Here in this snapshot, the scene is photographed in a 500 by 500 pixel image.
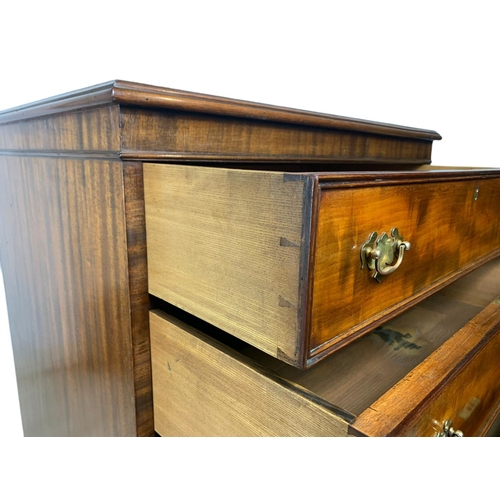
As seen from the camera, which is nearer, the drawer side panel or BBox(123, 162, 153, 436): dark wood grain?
the drawer side panel

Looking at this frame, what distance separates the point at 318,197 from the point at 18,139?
0.61 meters

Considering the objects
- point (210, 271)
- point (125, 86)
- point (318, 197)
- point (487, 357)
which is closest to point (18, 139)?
point (125, 86)

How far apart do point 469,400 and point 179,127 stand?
0.53m

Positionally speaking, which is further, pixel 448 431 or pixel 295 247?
pixel 448 431

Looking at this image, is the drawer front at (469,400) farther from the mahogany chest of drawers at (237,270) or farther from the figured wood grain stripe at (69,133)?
the figured wood grain stripe at (69,133)

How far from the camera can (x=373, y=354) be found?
628mm

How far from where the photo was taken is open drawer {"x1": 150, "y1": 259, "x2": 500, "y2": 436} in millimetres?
413

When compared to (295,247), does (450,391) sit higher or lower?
lower

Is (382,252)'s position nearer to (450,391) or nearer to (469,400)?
(450,391)

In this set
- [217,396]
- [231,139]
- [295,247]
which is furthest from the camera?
[231,139]

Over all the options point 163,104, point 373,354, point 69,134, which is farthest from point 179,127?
point 373,354

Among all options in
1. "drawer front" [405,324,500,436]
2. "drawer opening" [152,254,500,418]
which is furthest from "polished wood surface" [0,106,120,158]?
"drawer front" [405,324,500,436]

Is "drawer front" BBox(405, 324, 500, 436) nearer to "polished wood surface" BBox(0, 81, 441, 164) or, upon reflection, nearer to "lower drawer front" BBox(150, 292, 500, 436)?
"lower drawer front" BBox(150, 292, 500, 436)

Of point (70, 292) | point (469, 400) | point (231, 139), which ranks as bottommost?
point (469, 400)
